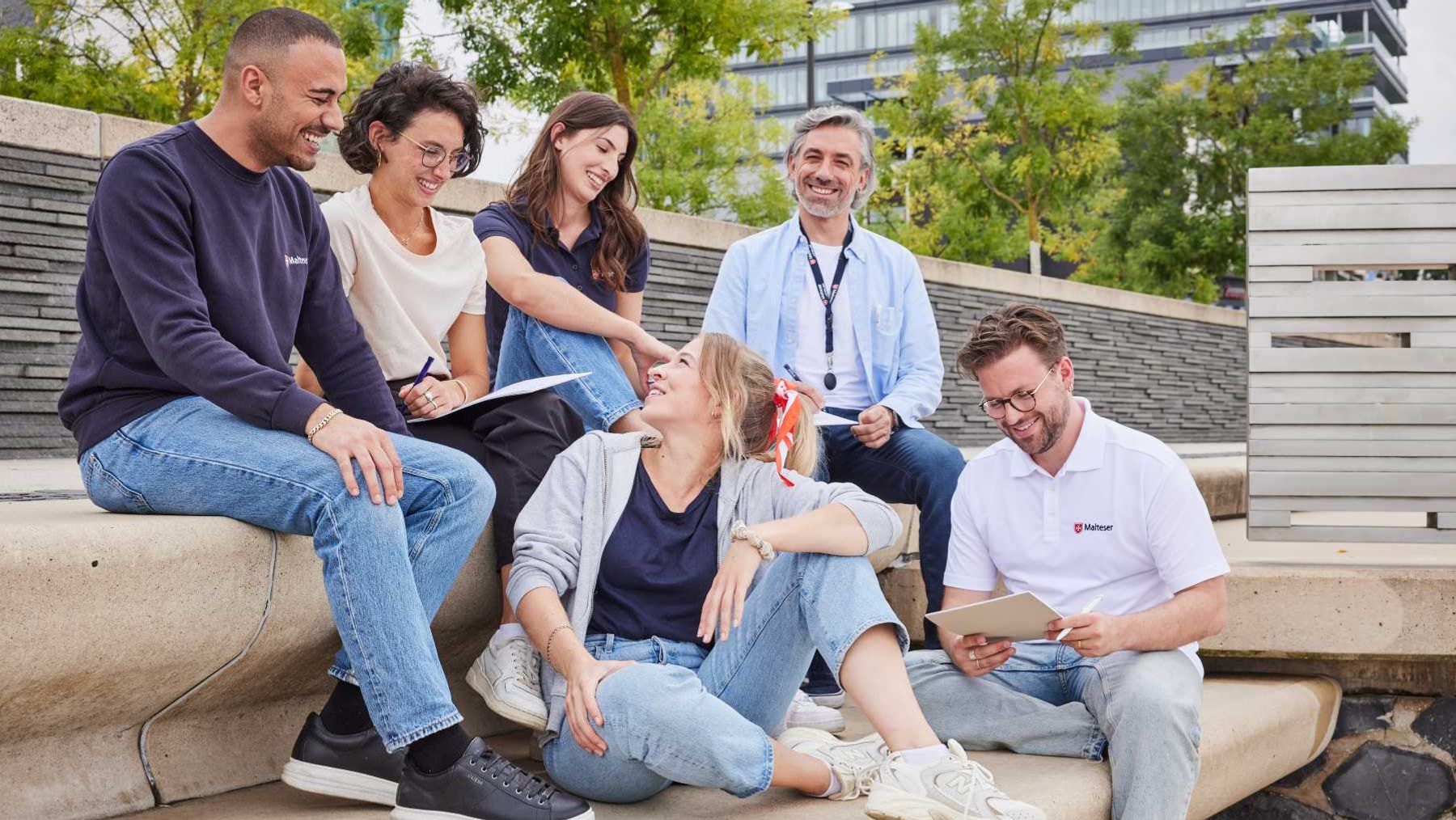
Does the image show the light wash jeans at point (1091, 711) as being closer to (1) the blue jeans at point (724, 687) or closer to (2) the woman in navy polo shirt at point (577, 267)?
(1) the blue jeans at point (724, 687)

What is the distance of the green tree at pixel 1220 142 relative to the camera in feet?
65.4

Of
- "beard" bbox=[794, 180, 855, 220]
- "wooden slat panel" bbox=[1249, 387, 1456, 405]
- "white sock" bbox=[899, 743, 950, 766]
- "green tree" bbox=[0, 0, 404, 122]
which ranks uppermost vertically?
"green tree" bbox=[0, 0, 404, 122]

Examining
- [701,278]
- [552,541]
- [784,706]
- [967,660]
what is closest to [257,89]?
[552,541]

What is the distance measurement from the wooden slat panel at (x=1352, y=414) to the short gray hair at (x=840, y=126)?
164cm

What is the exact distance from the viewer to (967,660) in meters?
3.64

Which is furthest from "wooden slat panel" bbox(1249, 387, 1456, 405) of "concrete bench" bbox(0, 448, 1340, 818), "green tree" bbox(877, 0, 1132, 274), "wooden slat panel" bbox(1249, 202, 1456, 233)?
"green tree" bbox(877, 0, 1132, 274)

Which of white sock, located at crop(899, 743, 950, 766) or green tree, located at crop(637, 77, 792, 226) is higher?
green tree, located at crop(637, 77, 792, 226)

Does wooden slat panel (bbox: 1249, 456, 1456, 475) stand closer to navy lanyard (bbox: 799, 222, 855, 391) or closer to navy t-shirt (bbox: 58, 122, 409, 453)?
navy lanyard (bbox: 799, 222, 855, 391)

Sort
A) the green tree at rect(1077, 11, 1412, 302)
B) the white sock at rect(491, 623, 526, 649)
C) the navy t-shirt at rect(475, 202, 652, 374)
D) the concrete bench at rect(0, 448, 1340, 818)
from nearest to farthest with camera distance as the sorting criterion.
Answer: the concrete bench at rect(0, 448, 1340, 818), the white sock at rect(491, 623, 526, 649), the navy t-shirt at rect(475, 202, 652, 374), the green tree at rect(1077, 11, 1412, 302)

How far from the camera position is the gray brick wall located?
6266 millimetres

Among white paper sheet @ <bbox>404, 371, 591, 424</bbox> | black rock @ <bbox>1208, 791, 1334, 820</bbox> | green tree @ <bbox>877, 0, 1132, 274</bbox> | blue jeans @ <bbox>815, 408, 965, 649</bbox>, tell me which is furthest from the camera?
green tree @ <bbox>877, 0, 1132, 274</bbox>

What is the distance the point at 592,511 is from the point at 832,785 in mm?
875

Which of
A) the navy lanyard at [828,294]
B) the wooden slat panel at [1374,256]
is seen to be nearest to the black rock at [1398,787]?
the wooden slat panel at [1374,256]

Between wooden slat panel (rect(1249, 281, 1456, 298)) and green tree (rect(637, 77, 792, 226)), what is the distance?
39.4 ft
